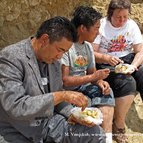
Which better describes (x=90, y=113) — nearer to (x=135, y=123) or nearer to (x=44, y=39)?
(x=44, y=39)

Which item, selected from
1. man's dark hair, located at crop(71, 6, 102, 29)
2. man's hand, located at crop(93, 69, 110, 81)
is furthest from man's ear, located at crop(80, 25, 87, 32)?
man's hand, located at crop(93, 69, 110, 81)

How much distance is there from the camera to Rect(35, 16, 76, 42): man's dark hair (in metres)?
2.49

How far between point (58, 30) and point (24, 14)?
1942 millimetres

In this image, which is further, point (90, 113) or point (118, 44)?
point (118, 44)

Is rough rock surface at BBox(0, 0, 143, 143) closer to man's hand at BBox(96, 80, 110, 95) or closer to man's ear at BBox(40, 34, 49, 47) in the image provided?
man's hand at BBox(96, 80, 110, 95)

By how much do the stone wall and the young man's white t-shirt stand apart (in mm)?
888

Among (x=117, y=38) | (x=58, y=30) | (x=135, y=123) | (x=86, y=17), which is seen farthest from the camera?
(x=135, y=123)

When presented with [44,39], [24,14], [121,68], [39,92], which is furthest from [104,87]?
[24,14]

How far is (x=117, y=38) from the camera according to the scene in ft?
12.1

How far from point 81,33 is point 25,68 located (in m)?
0.87

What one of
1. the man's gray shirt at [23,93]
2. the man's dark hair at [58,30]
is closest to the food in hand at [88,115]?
the man's gray shirt at [23,93]

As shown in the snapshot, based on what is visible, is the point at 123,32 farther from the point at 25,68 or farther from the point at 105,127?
the point at 25,68

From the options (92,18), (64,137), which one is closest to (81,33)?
(92,18)

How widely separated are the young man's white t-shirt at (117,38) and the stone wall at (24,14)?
888mm
